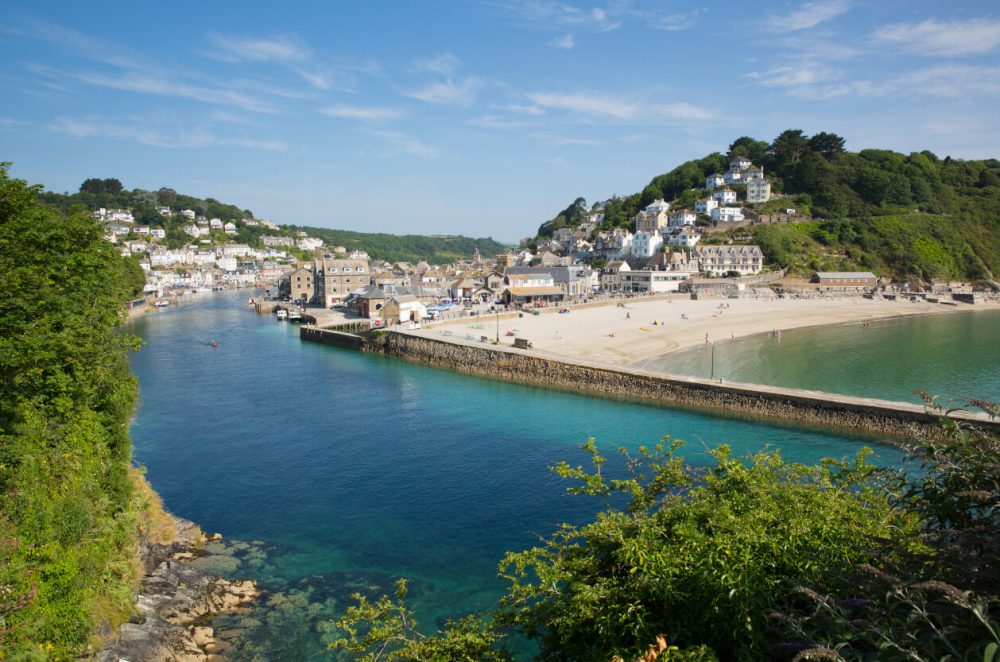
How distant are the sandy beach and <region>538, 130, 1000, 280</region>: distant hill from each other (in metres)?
12.7

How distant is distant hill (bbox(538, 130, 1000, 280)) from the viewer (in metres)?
69.2

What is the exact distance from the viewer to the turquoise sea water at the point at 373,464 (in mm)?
12320

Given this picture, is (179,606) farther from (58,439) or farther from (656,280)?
(656,280)

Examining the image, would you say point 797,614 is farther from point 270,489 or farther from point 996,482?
point 270,489

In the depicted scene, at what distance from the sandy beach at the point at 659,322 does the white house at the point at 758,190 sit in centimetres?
3078

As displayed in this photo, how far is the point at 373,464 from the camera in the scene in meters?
18.6

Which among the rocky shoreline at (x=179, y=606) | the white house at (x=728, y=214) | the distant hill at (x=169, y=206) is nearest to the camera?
the rocky shoreline at (x=179, y=606)

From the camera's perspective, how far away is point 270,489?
55.0 ft

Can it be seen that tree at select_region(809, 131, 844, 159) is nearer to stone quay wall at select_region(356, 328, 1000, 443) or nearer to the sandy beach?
the sandy beach

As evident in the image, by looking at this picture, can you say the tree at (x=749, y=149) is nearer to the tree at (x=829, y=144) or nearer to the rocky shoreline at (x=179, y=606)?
the tree at (x=829, y=144)

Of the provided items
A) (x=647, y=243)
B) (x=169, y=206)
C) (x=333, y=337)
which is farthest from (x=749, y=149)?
(x=169, y=206)

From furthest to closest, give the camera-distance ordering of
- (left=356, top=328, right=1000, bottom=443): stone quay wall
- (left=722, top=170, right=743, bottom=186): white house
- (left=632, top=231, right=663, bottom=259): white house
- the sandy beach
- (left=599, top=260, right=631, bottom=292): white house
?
(left=722, top=170, right=743, bottom=186): white house, (left=632, top=231, right=663, bottom=259): white house, (left=599, top=260, right=631, bottom=292): white house, the sandy beach, (left=356, top=328, right=1000, bottom=443): stone quay wall

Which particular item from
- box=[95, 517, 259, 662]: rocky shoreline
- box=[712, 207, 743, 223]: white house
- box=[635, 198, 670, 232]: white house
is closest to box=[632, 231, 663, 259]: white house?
box=[635, 198, 670, 232]: white house

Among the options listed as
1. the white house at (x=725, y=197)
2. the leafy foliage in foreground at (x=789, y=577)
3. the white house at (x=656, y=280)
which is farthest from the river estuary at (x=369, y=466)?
the white house at (x=725, y=197)
